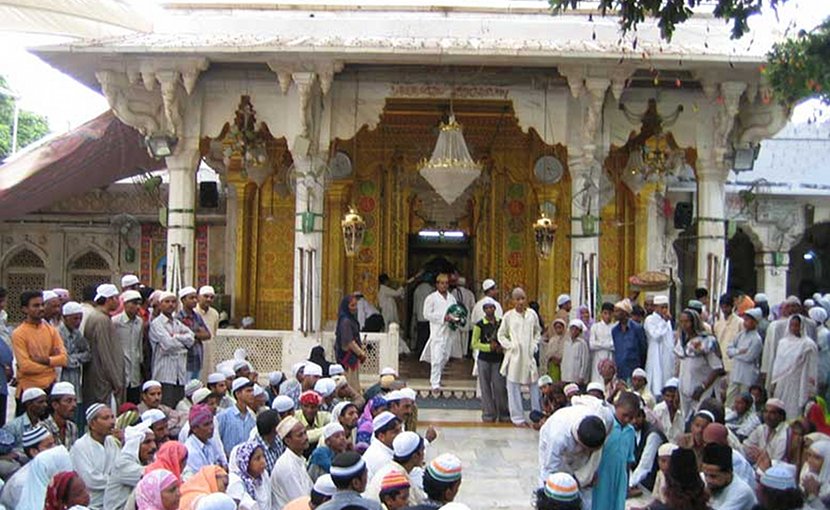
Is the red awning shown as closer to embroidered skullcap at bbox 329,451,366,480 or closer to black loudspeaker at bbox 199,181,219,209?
black loudspeaker at bbox 199,181,219,209

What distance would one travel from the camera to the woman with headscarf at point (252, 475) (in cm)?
625

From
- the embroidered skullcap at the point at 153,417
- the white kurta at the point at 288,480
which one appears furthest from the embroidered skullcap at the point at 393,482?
the embroidered skullcap at the point at 153,417

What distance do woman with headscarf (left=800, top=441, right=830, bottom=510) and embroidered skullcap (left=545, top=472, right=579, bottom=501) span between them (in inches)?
109

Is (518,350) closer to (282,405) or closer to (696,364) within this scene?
(696,364)

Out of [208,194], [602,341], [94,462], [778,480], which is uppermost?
[208,194]

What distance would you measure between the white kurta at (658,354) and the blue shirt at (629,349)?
82mm

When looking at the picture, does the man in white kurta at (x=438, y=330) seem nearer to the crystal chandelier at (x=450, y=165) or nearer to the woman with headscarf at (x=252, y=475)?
the crystal chandelier at (x=450, y=165)

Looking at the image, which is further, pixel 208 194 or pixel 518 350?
pixel 208 194

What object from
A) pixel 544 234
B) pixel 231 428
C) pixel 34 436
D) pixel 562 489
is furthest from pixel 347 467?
pixel 544 234

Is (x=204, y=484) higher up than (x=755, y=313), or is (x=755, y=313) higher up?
(x=755, y=313)

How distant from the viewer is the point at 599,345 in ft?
39.1

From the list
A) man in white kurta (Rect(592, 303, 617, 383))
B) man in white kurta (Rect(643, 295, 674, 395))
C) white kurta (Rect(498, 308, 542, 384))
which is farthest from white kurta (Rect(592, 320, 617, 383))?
white kurta (Rect(498, 308, 542, 384))

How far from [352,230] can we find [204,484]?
33.9ft

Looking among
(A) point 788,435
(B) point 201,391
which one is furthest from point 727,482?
(B) point 201,391
